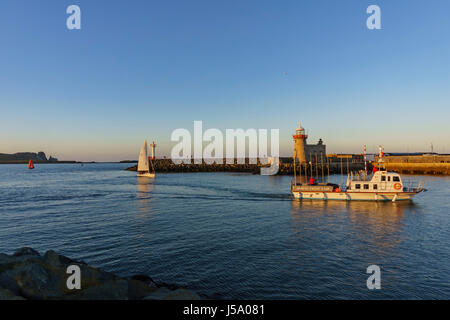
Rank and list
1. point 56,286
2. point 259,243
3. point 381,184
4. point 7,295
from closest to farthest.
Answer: point 7,295 < point 56,286 < point 259,243 < point 381,184

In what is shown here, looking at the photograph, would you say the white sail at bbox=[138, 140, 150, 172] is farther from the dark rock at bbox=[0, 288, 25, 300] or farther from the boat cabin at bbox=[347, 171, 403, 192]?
the dark rock at bbox=[0, 288, 25, 300]

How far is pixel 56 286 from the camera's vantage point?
25.7ft

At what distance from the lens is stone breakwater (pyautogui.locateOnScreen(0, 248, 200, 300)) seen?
7.13 meters

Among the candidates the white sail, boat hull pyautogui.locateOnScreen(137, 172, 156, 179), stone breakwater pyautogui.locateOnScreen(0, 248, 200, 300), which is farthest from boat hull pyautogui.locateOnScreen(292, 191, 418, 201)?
the white sail

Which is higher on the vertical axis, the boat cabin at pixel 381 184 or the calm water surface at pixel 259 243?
the boat cabin at pixel 381 184

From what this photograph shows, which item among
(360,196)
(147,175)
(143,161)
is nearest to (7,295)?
(360,196)

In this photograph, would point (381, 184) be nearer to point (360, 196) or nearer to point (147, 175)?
point (360, 196)

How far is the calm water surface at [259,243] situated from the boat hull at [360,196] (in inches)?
47.9

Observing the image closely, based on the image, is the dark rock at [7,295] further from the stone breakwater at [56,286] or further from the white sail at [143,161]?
the white sail at [143,161]

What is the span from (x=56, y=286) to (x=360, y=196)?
108 ft

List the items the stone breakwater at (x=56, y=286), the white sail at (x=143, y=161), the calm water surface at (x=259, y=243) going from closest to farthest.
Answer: the stone breakwater at (x=56, y=286)
the calm water surface at (x=259, y=243)
the white sail at (x=143, y=161)

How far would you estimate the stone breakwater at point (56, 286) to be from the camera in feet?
23.4

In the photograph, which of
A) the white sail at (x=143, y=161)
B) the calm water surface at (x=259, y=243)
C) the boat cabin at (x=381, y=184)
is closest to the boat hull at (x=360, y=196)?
the boat cabin at (x=381, y=184)

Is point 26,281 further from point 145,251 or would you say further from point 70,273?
point 145,251
